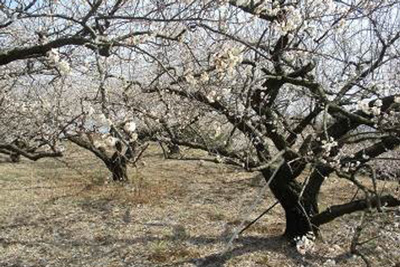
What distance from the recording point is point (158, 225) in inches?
431

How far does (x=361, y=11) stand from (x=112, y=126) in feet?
18.6

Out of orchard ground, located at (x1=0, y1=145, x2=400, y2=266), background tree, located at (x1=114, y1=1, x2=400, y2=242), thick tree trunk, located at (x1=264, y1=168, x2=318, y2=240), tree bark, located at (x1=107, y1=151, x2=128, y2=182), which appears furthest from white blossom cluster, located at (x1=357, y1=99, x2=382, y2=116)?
tree bark, located at (x1=107, y1=151, x2=128, y2=182)

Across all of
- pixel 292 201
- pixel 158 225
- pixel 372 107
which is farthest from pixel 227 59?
pixel 158 225

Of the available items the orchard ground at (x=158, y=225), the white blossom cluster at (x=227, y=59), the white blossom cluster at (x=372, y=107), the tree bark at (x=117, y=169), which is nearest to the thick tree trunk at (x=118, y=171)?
the tree bark at (x=117, y=169)

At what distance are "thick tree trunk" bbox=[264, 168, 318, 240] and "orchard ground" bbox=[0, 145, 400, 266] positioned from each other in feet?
1.27

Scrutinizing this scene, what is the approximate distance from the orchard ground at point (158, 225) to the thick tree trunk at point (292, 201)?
39 centimetres

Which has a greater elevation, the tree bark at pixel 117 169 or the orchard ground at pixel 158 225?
the tree bark at pixel 117 169

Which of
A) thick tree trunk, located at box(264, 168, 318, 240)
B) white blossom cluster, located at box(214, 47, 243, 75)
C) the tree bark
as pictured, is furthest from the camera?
the tree bark

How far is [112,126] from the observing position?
3740mm

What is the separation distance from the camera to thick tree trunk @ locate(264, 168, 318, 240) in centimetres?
887

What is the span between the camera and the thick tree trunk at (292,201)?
887 cm

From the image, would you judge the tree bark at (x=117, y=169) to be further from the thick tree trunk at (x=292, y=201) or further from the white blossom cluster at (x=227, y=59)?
the white blossom cluster at (x=227, y=59)

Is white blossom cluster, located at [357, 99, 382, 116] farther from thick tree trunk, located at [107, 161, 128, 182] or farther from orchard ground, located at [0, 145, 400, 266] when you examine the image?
thick tree trunk, located at [107, 161, 128, 182]

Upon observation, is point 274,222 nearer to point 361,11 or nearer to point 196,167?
point 361,11
